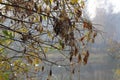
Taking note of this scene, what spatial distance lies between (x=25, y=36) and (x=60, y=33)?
0.25 metres

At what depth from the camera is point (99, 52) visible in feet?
135

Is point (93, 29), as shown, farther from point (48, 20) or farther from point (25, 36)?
point (25, 36)

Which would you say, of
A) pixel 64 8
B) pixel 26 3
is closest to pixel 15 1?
pixel 26 3

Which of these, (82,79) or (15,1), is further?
(82,79)

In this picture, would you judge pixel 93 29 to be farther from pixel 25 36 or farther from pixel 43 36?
pixel 43 36

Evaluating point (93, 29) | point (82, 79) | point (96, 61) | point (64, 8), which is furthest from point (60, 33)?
point (96, 61)

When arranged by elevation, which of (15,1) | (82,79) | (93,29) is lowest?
(82,79)

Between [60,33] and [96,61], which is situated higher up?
[60,33]

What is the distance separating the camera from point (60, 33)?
1541 millimetres

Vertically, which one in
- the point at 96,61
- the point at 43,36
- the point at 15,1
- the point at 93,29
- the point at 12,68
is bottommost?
the point at 96,61

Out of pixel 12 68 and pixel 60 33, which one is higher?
pixel 60 33

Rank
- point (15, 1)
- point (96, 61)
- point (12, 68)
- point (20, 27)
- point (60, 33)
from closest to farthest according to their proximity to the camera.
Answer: point (60, 33), point (15, 1), point (20, 27), point (12, 68), point (96, 61)

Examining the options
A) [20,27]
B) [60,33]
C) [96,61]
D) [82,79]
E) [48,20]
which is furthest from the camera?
[96,61]

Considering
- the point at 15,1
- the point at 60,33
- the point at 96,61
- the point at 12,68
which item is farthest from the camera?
the point at 96,61
